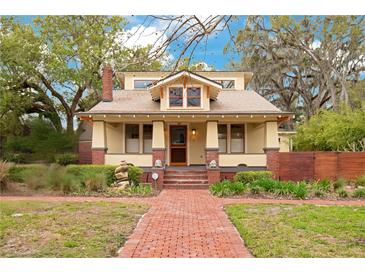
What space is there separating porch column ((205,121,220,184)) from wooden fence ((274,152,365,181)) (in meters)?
2.47

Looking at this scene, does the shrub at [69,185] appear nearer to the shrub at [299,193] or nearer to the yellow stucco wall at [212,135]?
the yellow stucco wall at [212,135]

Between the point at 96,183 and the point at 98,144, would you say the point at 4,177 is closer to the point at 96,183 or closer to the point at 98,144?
the point at 96,183

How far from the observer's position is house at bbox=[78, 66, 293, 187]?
1395cm

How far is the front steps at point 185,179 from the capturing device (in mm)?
12773

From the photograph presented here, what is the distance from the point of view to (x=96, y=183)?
11.3 meters

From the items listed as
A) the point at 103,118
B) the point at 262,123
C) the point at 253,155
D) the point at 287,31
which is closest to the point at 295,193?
the point at 253,155

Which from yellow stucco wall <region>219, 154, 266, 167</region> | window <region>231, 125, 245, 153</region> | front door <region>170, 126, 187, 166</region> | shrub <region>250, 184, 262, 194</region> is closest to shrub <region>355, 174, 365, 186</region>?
yellow stucco wall <region>219, 154, 266, 167</region>

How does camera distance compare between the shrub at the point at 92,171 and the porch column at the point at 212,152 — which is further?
the porch column at the point at 212,152

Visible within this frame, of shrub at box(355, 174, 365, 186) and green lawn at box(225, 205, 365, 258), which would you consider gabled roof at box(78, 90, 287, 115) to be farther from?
green lawn at box(225, 205, 365, 258)

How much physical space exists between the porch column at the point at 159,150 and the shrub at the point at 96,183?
7.02 feet

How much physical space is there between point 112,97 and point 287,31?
11.4 m

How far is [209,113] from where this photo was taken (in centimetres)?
1398

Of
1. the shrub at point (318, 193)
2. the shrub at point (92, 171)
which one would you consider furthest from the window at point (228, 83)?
the shrub at point (318, 193)
